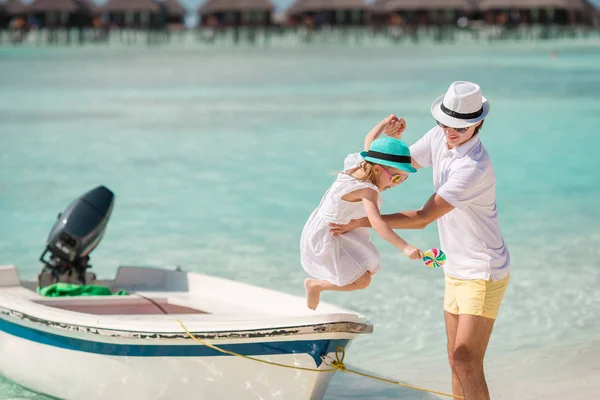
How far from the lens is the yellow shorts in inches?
167

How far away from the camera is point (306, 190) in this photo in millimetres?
15594

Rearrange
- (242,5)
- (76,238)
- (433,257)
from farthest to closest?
(242,5)
(76,238)
(433,257)

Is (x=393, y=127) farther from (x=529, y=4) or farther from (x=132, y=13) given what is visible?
(x=132, y=13)

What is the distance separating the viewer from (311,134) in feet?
74.2

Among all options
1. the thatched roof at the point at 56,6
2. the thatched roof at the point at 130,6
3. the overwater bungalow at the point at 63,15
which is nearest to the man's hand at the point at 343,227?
the thatched roof at the point at 130,6

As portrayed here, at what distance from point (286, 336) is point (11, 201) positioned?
418 inches

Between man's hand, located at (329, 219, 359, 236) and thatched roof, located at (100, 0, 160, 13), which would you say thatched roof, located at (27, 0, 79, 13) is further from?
man's hand, located at (329, 219, 359, 236)

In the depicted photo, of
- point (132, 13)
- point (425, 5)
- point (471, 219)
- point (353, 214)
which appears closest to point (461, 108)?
point (471, 219)

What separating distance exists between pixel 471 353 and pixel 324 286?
28.2 inches

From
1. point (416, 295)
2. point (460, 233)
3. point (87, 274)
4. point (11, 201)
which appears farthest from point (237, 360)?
point (11, 201)

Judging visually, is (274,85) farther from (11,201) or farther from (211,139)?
(11,201)

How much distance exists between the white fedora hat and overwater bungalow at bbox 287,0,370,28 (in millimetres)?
83473

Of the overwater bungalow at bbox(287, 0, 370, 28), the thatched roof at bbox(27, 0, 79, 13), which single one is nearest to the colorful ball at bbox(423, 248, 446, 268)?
the overwater bungalow at bbox(287, 0, 370, 28)

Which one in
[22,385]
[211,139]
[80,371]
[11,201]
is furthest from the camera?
[211,139]
